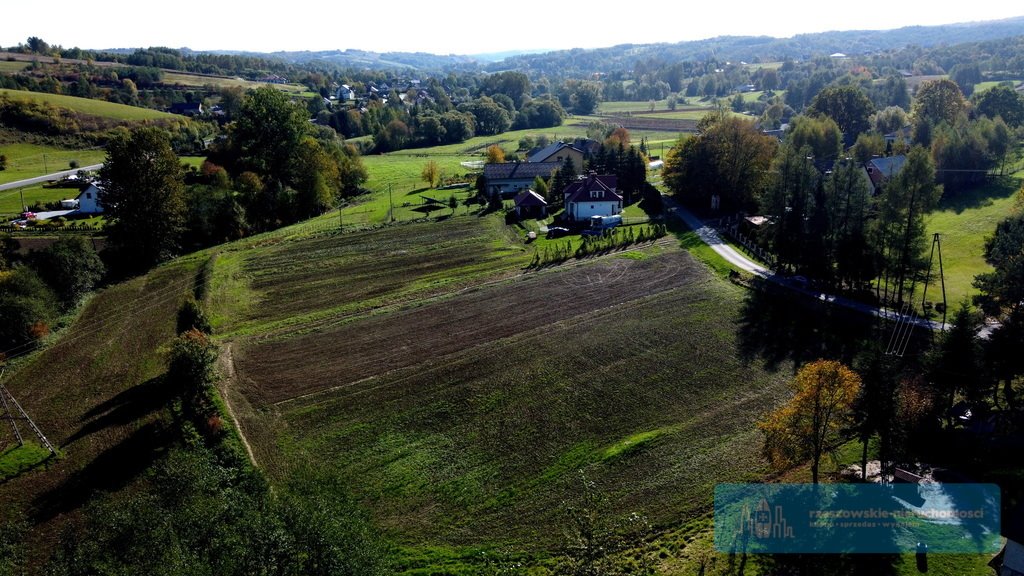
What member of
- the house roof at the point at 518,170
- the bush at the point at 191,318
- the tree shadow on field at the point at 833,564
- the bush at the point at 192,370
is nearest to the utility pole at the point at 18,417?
the bush at the point at 192,370

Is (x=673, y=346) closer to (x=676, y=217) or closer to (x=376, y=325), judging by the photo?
(x=376, y=325)

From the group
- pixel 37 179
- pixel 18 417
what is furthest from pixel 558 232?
pixel 37 179

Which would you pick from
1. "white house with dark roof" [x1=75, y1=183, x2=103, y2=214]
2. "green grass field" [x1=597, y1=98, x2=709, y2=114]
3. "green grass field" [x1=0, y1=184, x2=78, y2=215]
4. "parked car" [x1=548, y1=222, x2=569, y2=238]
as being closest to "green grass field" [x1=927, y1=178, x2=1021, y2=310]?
"parked car" [x1=548, y1=222, x2=569, y2=238]

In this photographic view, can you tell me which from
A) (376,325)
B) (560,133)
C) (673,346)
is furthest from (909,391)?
(560,133)

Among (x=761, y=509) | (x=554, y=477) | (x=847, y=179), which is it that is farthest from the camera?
(x=847, y=179)

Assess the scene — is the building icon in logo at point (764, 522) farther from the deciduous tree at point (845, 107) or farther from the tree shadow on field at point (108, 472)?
the deciduous tree at point (845, 107)

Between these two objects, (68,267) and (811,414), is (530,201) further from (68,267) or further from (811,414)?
(811,414)
